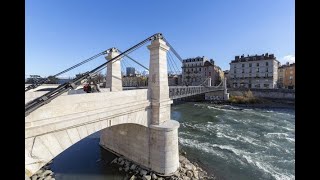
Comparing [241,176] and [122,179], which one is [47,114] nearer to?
[122,179]

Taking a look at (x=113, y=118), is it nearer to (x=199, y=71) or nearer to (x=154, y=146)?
(x=154, y=146)

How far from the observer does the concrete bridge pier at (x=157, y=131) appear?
10.4 metres

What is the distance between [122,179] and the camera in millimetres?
10750

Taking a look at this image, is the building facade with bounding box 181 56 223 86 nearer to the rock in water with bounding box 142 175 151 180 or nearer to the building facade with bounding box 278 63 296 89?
the building facade with bounding box 278 63 296 89

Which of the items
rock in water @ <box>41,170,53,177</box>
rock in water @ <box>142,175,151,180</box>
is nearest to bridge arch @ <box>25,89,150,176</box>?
rock in water @ <box>142,175,151,180</box>

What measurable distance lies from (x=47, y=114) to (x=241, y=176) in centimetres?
1031

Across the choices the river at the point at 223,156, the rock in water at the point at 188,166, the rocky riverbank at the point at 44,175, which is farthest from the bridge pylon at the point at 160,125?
the rocky riverbank at the point at 44,175

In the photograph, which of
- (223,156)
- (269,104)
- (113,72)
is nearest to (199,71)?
(269,104)

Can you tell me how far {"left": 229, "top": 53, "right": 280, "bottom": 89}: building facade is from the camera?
54750 mm

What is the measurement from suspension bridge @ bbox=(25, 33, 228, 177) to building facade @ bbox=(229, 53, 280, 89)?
5318cm

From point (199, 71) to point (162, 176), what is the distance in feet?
188


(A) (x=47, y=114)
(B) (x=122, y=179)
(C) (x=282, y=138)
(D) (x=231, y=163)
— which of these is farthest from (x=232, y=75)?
(A) (x=47, y=114)

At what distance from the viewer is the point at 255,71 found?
5728cm

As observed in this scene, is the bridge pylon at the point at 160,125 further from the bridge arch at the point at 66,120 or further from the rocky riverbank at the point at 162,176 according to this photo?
the bridge arch at the point at 66,120
